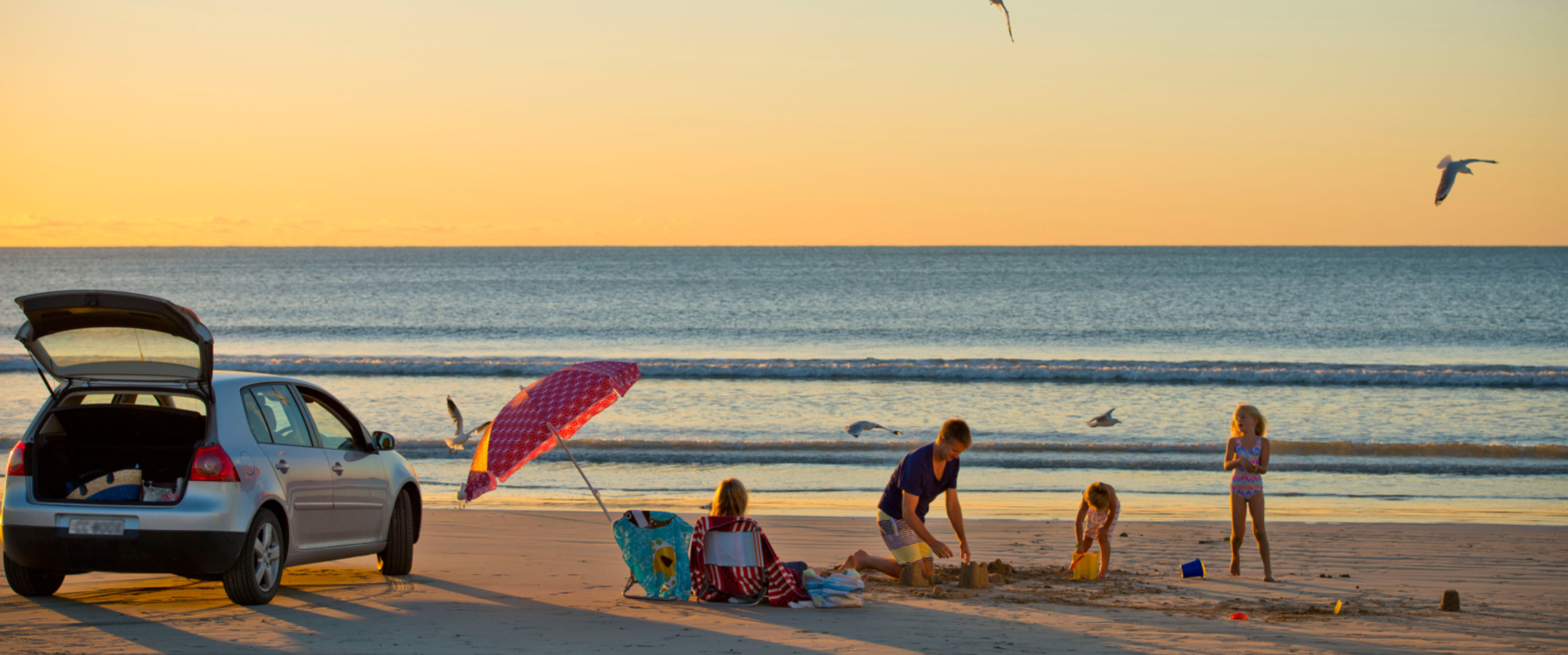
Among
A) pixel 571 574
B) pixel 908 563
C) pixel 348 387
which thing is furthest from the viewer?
pixel 348 387

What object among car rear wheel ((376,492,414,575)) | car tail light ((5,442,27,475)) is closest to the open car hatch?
car tail light ((5,442,27,475))

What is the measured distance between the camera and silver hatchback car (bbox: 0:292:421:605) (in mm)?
6203

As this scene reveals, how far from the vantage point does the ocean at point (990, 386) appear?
44.8ft

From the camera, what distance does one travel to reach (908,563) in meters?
7.77

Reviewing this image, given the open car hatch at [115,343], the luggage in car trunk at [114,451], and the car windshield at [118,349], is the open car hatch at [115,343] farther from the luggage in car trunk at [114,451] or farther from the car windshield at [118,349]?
the luggage in car trunk at [114,451]

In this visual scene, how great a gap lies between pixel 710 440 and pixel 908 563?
379 inches

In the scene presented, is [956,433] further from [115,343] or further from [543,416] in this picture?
[115,343]

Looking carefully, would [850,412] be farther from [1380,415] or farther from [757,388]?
[1380,415]

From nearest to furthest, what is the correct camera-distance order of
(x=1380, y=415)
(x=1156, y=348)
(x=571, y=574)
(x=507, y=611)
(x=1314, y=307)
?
(x=507, y=611), (x=571, y=574), (x=1380, y=415), (x=1156, y=348), (x=1314, y=307)

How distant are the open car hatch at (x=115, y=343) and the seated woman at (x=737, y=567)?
3.03 m

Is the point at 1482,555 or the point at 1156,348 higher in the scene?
the point at 1156,348

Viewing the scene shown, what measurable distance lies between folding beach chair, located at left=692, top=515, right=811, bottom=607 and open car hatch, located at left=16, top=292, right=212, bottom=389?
120 inches

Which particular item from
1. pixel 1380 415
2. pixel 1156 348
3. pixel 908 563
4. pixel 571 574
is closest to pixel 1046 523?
pixel 908 563

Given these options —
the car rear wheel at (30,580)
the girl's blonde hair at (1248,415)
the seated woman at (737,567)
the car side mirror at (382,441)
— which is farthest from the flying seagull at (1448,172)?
the car rear wheel at (30,580)
